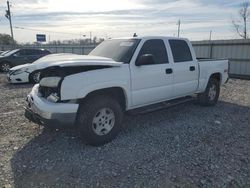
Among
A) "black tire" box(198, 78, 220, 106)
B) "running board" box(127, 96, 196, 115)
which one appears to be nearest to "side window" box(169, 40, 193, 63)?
"running board" box(127, 96, 196, 115)

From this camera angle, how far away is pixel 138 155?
13.6ft

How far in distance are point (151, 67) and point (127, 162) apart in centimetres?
207

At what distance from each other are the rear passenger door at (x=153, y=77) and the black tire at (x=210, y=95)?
6.01ft

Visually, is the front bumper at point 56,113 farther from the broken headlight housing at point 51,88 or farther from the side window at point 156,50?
the side window at point 156,50

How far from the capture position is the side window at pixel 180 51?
5.86 metres

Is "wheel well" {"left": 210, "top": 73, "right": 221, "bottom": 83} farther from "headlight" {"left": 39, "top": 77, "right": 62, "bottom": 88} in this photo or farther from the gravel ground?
"headlight" {"left": 39, "top": 77, "right": 62, "bottom": 88}

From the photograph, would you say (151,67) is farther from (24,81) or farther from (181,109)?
(24,81)

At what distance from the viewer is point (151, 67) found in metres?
5.13

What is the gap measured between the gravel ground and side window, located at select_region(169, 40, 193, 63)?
4.73ft

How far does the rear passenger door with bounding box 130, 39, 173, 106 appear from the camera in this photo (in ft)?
16.0

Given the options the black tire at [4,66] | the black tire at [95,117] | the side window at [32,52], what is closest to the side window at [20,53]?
the side window at [32,52]

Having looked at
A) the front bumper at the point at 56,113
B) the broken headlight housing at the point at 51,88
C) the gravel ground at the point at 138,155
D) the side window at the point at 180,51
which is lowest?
the gravel ground at the point at 138,155

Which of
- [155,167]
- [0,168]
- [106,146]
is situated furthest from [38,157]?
[155,167]

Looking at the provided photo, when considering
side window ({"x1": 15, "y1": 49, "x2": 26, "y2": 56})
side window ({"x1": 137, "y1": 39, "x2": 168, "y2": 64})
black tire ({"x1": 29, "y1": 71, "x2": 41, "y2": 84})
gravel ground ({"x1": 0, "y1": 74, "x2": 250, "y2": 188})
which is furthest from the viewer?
side window ({"x1": 15, "y1": 49, "x2": 26, "y2": 56})
